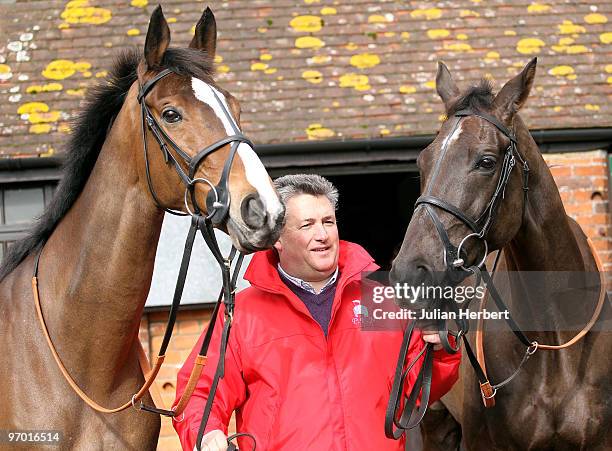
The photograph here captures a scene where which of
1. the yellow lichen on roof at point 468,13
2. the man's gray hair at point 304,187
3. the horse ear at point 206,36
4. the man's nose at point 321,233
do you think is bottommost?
the man's nose at point 321,233

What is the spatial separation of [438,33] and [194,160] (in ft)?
16.4

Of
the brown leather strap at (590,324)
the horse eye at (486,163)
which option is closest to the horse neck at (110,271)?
the horse eye at (486,163)

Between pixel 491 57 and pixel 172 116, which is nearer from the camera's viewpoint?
pixel 172 116

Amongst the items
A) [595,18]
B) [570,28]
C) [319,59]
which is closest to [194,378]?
[319,59]

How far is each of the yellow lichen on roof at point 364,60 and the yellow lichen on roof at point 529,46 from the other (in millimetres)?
1233

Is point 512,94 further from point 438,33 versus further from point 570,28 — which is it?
point 570,28

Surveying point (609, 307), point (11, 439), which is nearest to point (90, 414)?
point (11, 439)

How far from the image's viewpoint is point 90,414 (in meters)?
3.43

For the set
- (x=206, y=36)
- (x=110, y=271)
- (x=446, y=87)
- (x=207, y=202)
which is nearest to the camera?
(x=207, y=202)

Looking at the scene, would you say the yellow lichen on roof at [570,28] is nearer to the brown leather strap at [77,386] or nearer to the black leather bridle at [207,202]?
the black leather bridle at [207,202]

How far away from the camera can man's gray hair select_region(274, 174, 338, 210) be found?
12.1 feet

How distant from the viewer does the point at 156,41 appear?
3.44m

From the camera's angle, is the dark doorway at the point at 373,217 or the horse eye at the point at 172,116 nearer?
the horse eye at the point at 172,116

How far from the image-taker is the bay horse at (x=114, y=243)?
334cm
